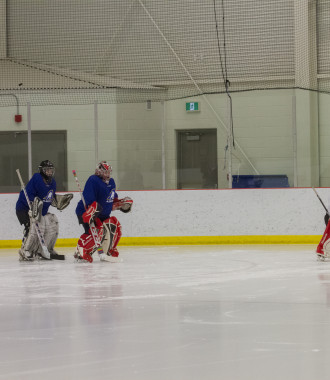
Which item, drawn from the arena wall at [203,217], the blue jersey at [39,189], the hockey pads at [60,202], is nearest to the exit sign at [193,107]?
the arena wall at [203,217]

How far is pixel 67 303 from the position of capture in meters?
5.12

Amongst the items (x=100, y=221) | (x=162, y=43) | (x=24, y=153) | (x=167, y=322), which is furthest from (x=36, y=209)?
(x=162, y=43)

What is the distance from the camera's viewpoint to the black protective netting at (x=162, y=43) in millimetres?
13703

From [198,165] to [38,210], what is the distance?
3.23m

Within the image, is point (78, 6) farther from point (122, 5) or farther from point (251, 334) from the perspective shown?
point (251, 334)

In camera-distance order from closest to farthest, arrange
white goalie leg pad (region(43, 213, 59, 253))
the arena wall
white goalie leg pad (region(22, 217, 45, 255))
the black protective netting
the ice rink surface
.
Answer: the ice rink surface → white goalie leg pad (region(22, 217, 45, 255)) → white goalie leg pad (region(43, 213, 59, 253)) → the arena wall → the black protective netting

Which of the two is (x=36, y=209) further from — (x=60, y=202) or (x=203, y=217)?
(x=203, y=217)

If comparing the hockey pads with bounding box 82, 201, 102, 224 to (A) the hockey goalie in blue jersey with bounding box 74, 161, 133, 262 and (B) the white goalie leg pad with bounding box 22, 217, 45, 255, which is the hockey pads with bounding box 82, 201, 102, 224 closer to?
(A) the hockey goalie in blue jersey with bounding box 74, 161, 133, 262

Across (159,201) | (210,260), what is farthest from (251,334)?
(159,201)

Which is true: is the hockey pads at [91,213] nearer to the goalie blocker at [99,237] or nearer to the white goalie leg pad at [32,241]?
the goalie blocker at [99,237]

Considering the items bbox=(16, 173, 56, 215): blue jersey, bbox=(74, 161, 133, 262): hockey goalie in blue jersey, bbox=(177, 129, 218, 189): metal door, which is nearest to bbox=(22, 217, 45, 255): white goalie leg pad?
bbox=(16, 173, 56, 215): blue jersey

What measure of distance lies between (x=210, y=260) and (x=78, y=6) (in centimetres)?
768

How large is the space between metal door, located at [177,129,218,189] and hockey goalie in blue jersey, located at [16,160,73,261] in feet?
8.61

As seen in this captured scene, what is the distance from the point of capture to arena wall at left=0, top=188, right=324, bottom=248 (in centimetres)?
1046
